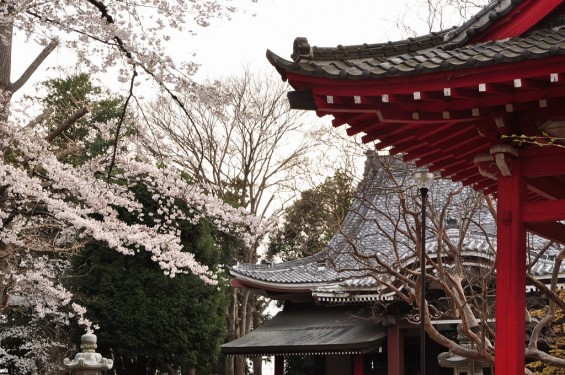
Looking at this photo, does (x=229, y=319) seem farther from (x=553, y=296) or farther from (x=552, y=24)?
(x=552, y=24)

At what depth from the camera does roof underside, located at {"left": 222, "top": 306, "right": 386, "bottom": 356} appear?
19.2 metres

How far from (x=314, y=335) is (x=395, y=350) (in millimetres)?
1998

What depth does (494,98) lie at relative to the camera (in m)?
5.04

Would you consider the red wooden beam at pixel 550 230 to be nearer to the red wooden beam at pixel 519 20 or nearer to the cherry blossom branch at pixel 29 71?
the red wooden beam at pixel 519 20

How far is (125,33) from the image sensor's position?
274 inches

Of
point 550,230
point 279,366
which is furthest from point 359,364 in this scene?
point 550,230

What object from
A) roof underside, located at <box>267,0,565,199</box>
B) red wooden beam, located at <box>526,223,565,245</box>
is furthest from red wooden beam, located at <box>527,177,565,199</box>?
roof underside, located at <box>267,0,565,199</box>

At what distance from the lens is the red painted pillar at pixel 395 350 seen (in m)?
19.0

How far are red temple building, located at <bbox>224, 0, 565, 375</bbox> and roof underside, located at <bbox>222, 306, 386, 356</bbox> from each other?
44.1ft

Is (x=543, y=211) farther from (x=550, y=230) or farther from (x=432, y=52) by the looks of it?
(x=432, y=52)

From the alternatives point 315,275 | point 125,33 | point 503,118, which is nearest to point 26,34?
point 125,33

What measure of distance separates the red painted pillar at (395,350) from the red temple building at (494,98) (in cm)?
1380

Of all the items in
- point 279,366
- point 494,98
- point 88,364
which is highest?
point 494,98

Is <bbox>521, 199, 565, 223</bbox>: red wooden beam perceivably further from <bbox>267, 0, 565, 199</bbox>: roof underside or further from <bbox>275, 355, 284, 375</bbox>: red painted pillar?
<bbox>275, 355, 284, 375</bbox>: red painted pillar
